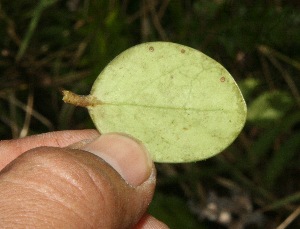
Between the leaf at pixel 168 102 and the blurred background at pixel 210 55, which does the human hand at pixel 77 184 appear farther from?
the blurred background at pixel 210 55

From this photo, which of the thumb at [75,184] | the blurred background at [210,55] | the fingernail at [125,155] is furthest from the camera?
the blurred background at [210,55]

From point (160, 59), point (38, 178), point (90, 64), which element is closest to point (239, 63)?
point (90, 64)

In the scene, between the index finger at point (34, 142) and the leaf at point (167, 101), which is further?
the index finger at point (34, 142)

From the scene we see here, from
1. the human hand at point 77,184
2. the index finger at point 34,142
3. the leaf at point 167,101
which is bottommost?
the index finger at point 34,142

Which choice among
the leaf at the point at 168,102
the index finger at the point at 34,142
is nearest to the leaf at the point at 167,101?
the leaf at the point at 168,102

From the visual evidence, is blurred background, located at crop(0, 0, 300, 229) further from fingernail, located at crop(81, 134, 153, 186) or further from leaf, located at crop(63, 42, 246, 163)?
leaf, located at crop(63, 42, 246, 163)

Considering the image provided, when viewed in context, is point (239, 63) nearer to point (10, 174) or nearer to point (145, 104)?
point (145, 104)

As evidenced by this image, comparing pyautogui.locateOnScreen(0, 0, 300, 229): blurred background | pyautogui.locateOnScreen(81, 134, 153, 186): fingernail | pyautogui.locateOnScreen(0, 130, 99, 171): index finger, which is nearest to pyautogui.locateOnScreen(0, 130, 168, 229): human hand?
pyautogui.locateOnScreen(81, 134, 153, 186): fingernail
